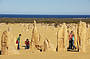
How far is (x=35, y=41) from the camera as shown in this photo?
1448 cm

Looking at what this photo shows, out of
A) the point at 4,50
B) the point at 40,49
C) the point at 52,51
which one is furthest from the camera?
the point at 40,49

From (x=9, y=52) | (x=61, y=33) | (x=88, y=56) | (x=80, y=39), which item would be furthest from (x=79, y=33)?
(x=9, y=52)

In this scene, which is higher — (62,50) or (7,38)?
(7,38)

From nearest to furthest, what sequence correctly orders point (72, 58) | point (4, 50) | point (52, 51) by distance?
point (72, 58) → point (4, 50) → point (52, 51)

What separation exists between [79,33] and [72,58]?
2468 millimetres

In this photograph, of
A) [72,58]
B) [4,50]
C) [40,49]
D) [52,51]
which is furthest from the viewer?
[40,49]

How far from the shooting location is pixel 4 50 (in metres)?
12.0

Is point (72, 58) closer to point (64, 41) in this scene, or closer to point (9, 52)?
point (64, 41)

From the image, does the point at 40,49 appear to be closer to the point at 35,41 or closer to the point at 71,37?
the point at 35,41

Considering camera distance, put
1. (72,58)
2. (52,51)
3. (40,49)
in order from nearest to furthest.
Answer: (72,58), (52,51), (40,49)

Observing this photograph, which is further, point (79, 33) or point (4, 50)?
point (79, 33)

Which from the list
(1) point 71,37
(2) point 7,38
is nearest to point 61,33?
(1) point 71,37

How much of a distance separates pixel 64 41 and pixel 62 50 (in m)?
0.56

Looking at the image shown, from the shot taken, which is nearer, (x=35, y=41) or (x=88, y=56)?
(x=88, y=56)
